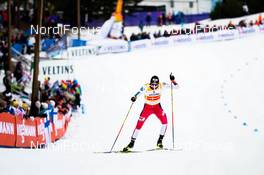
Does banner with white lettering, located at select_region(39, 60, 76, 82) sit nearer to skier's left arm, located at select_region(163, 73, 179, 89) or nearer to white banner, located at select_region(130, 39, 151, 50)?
white banner, located at select_region(130, 39, 151, 50)

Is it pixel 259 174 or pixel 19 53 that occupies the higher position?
pixel 19 53

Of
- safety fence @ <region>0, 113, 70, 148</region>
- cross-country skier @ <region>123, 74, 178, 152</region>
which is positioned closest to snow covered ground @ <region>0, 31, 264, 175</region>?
cross-country skier @ <region>123, 74, 178, 152</region>

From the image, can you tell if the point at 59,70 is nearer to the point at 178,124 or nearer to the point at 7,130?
the point at 7,130

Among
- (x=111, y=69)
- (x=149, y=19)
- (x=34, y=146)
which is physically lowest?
(x=34, y=146)

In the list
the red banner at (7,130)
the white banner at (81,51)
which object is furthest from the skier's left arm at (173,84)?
the white banner at (81,51)

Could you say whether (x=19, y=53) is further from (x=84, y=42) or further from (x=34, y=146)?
(x=34, y=146)

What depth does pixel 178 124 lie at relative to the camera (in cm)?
1109

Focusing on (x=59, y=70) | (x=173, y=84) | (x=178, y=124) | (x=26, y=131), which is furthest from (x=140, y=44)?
(x=173, y=84)

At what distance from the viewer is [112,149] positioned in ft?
32.0

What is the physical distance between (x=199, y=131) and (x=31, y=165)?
4.01 meters

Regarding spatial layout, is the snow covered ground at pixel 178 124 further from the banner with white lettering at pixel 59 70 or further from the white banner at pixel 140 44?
the white banner at pixel 140 44

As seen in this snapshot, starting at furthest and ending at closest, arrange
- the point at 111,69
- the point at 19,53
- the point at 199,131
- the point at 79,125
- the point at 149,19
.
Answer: the point at 149,19, the point at 19,53, the point at 111,69, the point at 79,125, the point at 199,131

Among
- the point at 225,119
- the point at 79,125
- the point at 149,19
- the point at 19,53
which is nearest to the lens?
the point at 225,119

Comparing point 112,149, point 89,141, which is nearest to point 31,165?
point 112,149
